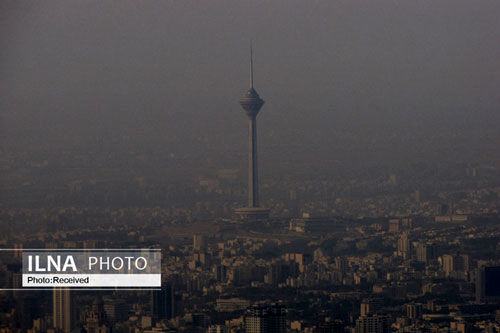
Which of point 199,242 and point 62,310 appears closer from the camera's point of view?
point 62,310

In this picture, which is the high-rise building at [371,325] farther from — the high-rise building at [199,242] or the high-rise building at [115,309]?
the high-rise building at [199,242]

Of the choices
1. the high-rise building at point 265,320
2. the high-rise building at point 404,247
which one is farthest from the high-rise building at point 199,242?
the high-rise building at point 265,320

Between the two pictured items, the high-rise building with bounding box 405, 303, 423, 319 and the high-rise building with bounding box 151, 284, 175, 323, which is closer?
the high-rise building with bounding box 151, 284, 175, 323

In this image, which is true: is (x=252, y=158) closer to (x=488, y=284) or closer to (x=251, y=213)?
(x=251, y=213)

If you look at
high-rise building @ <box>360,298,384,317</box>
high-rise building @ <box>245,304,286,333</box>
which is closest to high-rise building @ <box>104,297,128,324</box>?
high-rise building @ <box>245,304,286,333</box>

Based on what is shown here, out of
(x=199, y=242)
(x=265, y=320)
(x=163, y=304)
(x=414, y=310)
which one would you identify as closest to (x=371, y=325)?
(x=265, y=320)

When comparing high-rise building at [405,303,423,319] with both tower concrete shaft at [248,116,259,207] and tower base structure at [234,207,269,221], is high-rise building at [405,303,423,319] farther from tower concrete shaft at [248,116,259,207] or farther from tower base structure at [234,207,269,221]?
tower concrete shaft at [248,116,259,207]
